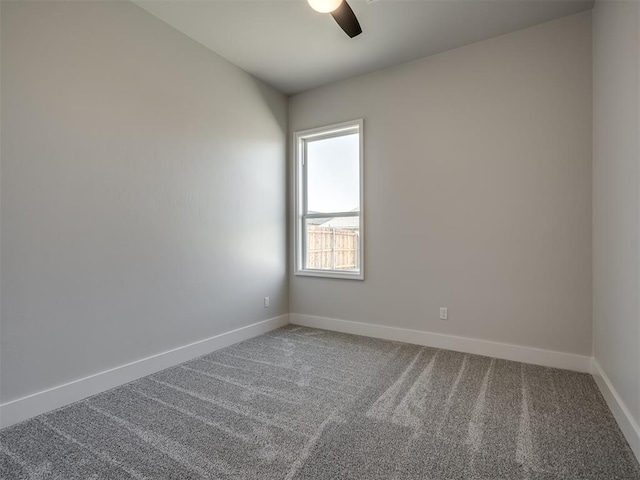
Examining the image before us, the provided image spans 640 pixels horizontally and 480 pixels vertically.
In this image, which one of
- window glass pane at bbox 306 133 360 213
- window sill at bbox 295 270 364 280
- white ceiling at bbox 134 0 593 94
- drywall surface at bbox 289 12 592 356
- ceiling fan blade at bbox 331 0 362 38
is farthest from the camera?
window glass pane at bbox 306 133 360 213

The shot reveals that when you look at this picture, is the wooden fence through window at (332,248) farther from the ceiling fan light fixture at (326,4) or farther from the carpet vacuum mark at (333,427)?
the ceiling fan light fixture at (326,4)

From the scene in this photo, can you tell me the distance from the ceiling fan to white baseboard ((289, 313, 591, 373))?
8.84 ft

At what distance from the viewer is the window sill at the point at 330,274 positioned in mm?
3560

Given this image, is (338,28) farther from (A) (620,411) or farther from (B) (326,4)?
(A) (620,411)

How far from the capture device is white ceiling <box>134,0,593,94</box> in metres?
2.46

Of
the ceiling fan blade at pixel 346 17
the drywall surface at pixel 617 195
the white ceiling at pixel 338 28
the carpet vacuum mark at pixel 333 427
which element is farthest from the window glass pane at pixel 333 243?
the drywall surface at pixel 617 195

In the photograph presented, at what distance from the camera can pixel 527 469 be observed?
146cm

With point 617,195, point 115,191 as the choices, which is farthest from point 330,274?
point 617,195

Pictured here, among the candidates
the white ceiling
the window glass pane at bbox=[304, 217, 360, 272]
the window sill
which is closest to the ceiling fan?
the white ceiling

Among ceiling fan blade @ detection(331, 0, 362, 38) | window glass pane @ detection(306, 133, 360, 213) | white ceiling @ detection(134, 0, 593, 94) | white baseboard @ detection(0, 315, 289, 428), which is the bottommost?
white baseboard @ detection(0, 315, 289, 428)

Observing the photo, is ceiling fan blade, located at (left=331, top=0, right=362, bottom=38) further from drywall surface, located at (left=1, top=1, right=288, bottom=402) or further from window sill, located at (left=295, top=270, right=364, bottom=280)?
window sill, located at (left=295, top=270, right=364, bottom=280)

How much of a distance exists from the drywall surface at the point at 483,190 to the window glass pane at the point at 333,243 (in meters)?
0.23

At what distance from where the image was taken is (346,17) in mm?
1904

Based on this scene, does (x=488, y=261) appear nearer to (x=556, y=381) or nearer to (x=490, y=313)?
(x=490, y=313)
